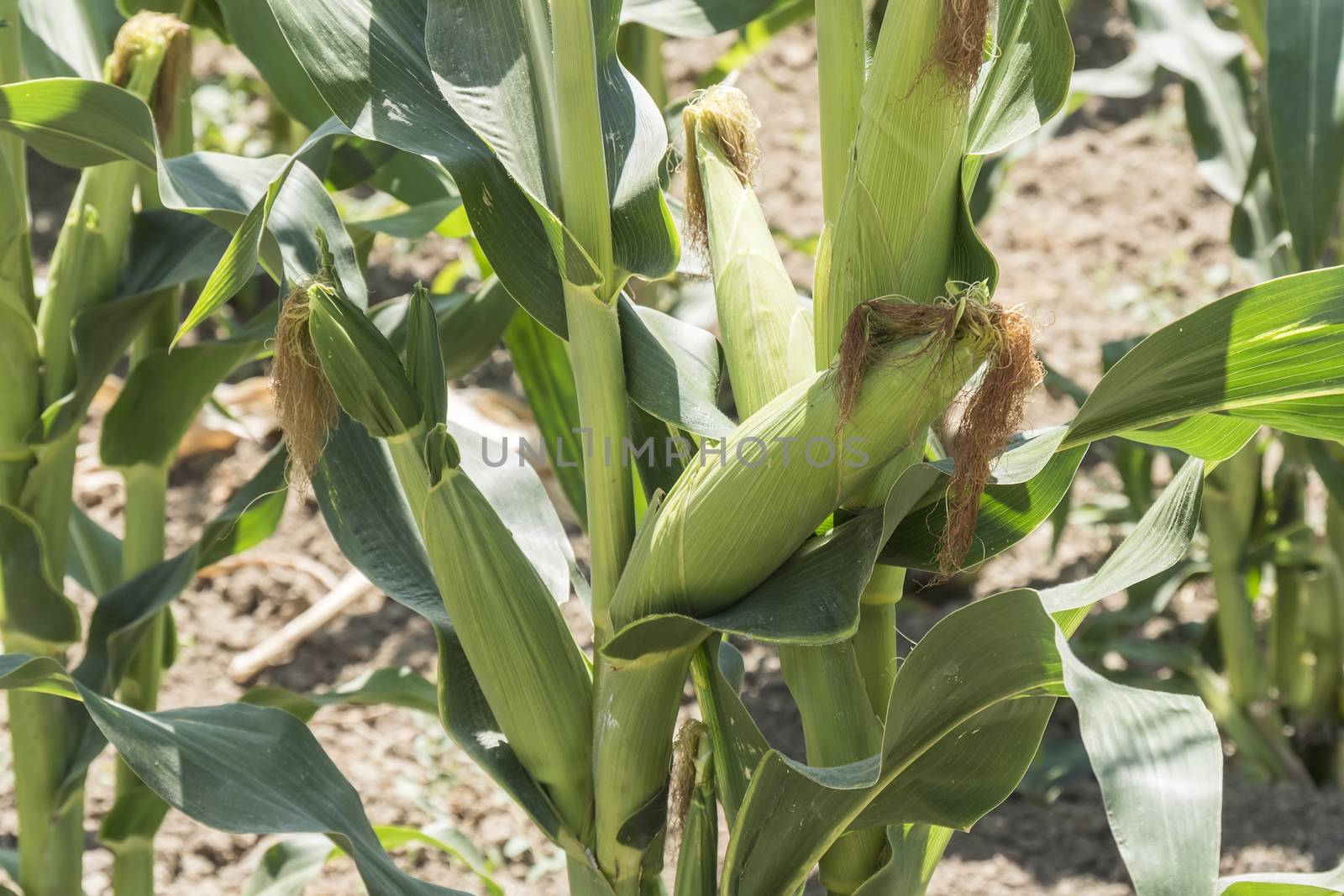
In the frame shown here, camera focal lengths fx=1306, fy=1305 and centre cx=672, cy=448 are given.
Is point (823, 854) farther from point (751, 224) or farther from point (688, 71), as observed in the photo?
point (688, 71)

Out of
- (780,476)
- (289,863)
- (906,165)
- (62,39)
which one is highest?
(62,39)

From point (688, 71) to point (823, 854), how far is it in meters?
2.43

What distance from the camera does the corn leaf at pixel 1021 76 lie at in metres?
0.66

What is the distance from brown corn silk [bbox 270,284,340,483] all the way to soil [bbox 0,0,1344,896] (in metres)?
0.07

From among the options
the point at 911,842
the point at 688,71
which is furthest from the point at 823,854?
the point at 688,71

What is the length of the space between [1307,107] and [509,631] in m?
0.95

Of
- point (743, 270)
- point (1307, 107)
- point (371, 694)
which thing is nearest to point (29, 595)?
point (371, 694)

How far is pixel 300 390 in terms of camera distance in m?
0.73

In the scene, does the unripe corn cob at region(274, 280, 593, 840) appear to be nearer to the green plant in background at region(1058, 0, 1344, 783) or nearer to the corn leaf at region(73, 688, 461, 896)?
the corn leaf at region(73, 688, 461, 896)

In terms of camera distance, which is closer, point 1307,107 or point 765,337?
point 765,337

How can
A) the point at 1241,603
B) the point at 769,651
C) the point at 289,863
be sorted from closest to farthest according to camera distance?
the point at 289,863 → the point at 1241,603 → the point at 769,651

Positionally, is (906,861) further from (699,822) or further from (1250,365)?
(1250,365)

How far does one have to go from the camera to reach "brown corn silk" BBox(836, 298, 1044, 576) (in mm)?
559

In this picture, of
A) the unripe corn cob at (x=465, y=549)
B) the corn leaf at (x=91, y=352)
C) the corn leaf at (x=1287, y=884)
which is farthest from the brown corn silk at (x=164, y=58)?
the corn leaf at (x=1287, y=884)
